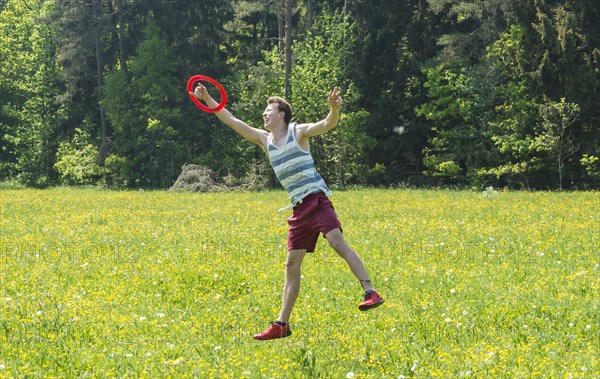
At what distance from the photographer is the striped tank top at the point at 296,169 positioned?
268 inches

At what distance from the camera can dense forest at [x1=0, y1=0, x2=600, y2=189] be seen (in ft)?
118

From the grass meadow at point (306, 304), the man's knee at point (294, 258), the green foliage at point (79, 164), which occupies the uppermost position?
the man's knee at point (294, 258)

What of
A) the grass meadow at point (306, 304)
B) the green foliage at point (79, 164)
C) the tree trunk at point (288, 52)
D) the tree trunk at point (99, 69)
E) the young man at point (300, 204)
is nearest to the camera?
the grass meadow at point (306, 304)

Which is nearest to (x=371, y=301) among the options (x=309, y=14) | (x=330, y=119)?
(x=330, y=119)

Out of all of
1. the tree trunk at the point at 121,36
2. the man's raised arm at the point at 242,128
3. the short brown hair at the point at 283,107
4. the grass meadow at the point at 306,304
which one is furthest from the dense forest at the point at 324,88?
the short brown hair at the point at 283,107

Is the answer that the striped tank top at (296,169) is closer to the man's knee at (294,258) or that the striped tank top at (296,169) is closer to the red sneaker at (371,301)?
the man's knee at (294,258)

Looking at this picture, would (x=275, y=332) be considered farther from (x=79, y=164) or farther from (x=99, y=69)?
(x=99, y=69)

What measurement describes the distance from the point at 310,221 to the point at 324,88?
122 feet

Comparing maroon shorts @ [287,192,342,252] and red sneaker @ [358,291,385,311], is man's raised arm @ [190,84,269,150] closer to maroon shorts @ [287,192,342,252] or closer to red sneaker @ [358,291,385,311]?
maroon shorts @ [287,192,342,252]


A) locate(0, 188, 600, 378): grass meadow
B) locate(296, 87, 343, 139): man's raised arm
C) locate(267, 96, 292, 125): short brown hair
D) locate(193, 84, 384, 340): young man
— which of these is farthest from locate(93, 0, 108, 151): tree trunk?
locate(296, 87, 343, 139): man's raised arm

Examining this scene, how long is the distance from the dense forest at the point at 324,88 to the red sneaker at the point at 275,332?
1172 inches

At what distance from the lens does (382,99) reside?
136 ft

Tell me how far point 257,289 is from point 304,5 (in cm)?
4548

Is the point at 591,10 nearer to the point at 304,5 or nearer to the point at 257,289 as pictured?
the point at 304,5
